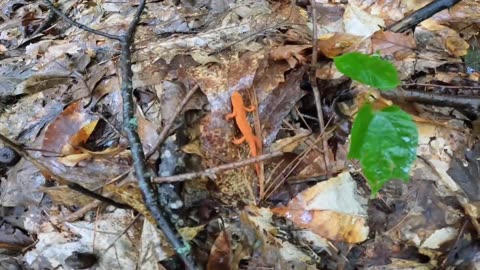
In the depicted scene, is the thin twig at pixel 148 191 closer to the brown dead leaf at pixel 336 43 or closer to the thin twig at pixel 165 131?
the thin twig at pixel 165 131

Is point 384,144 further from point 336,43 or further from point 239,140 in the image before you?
point 336,43

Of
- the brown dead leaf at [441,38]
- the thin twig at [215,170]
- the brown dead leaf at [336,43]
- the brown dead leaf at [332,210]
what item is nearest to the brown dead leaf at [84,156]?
the thin twig at [215,170]

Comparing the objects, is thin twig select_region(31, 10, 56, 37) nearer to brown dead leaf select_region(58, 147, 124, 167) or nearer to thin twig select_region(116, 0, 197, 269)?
brown dead leaf select_region(58, 147, 124, 167)

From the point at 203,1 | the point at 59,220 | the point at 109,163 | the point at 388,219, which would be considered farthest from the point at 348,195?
the point at 203,1

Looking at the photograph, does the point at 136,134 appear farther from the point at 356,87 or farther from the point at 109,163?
the point at 356,87

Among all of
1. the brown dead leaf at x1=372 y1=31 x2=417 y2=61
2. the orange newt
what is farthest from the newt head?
the brown dead leaf at x1=372 y1=31 x2=417 y2=61

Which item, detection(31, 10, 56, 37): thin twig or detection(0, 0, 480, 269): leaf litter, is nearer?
detection(0, 0, 480, 269): leaf litter
